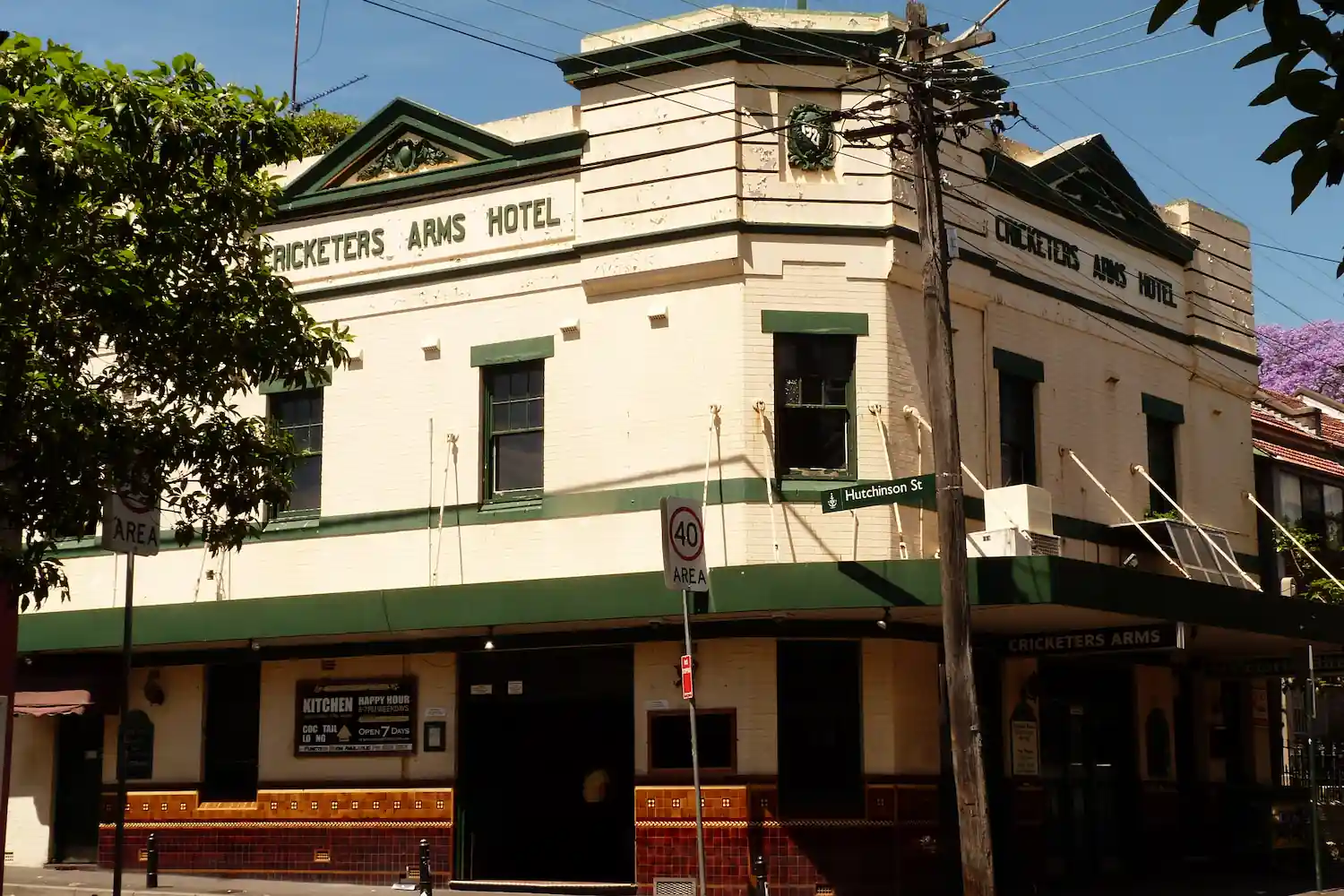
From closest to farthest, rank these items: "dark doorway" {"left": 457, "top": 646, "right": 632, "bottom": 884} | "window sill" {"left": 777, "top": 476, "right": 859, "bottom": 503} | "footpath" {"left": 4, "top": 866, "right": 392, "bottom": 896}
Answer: "window sill" {"left": 777, "top": 476, "right": 859, "bottom": 503}, "footpath" {"left": 4, "top": 866, "right": 392, "bottom": 896}, "dark doorway" {"left": 457, "top": 646, "right": 632, "bottom": 884}

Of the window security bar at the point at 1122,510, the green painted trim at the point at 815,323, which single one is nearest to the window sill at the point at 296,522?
the green painted trim at the point at 815,323

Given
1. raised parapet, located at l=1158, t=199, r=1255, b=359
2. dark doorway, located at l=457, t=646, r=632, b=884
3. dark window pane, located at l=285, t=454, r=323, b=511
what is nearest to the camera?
dark doorway, located at l=457, t=646, r=632, b=884

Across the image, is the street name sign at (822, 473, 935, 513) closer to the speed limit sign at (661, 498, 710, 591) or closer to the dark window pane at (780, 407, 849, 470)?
the dark window pane at (780, 407, 849, 470)

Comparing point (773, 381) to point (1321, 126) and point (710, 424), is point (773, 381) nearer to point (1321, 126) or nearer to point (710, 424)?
point (710, 424)

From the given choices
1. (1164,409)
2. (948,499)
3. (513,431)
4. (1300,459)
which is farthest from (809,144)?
(1300,459)

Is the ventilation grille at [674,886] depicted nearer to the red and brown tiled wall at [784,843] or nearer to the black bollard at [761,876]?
the red and brown tiled wall at [784,843]

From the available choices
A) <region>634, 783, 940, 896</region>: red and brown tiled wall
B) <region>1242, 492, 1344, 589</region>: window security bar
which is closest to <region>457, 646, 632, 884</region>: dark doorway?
<region>634, 783, 940, 896</region>: red and brown tiled wall

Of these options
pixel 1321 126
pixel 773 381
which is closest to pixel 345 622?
pixel 773 381

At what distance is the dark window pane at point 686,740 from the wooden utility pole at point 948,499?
143 inches

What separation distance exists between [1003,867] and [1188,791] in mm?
5538

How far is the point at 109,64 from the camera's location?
13.3m

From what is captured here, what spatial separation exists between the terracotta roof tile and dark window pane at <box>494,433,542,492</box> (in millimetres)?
13523

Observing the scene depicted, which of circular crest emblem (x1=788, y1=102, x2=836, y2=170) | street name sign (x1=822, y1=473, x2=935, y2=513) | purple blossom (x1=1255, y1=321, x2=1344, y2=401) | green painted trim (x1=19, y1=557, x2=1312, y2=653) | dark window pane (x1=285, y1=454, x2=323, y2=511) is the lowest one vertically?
green painted trim (x1=19, y1=557, x2=1312, y2=653)

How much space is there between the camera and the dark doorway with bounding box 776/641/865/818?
2059 centimetres
